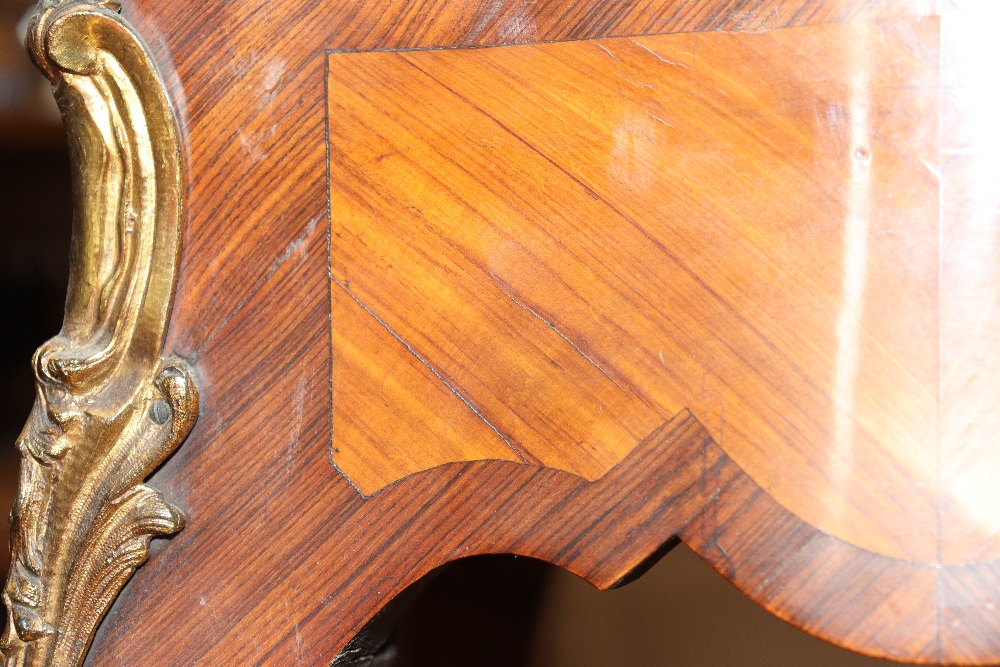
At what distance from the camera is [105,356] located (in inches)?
18.3

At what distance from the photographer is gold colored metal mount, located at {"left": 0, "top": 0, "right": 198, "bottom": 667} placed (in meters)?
0.46

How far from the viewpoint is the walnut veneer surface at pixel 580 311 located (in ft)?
1.26

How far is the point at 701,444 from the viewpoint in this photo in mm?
409

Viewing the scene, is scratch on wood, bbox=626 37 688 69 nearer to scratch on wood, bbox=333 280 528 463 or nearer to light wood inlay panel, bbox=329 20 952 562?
light wood inlay panel, bbox=329 20 952 562

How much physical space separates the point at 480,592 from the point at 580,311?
547 mm

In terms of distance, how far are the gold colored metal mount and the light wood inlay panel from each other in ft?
0.29

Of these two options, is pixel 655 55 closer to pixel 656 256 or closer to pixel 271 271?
pixel 656 256

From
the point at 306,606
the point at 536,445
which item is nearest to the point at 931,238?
the point at 536,445

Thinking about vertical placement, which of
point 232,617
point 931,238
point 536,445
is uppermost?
point 931,238

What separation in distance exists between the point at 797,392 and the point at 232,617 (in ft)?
0.92

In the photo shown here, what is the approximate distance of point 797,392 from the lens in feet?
1.30

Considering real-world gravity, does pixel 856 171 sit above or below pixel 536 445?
above

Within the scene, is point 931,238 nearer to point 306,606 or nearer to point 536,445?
point 536,445

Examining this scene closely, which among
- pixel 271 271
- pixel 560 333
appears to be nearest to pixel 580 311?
pixel 560 333
